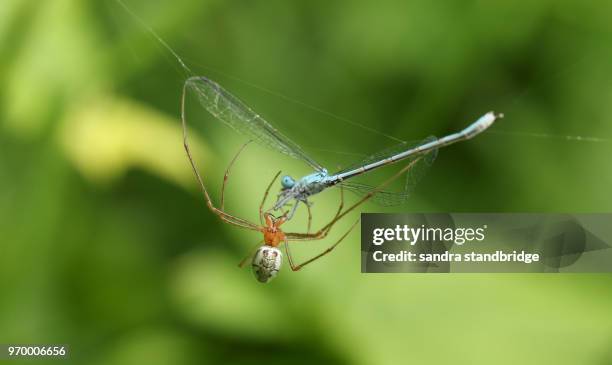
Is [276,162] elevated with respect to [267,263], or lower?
elevated

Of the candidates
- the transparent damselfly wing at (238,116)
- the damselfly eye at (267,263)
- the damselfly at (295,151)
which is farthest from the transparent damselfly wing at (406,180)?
the damselfly eye at (267,263)

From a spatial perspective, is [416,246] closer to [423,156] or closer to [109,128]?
[423,156]

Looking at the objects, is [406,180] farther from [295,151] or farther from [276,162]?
[276,162]

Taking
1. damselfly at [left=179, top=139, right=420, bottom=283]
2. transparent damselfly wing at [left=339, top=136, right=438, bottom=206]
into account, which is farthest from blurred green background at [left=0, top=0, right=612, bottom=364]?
transparent damselfly wing at [left=339, top=136, right=438, bottom=206]

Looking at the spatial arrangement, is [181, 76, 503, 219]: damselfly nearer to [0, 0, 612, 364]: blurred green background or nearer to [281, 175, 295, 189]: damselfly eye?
[281, 175, 295, 189]: damselfly eye

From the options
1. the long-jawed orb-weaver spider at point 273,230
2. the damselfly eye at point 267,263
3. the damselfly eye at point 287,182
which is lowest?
the damselfly eye at point 267,263

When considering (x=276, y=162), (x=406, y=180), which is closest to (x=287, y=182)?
(x=276, y=162)

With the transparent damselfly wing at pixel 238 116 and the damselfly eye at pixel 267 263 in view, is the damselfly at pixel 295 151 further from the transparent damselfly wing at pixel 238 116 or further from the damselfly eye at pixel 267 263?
the damselfly eye at pixel 267 263
